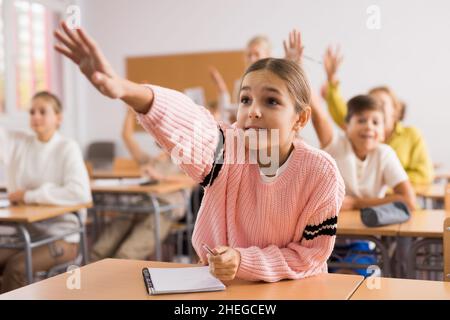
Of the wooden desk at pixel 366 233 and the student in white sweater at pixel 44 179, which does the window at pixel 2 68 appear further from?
the wooden desk at pixel 366 233

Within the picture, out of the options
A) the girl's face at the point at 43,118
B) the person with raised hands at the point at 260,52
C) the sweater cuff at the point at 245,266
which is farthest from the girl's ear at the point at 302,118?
the girl's face at the point at 43,118

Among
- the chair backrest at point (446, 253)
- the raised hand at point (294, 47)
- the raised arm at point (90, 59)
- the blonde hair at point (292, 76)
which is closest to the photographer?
the raised arm at point (90, 59)

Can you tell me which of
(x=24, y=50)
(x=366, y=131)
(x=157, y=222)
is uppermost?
(x=24, y=50)

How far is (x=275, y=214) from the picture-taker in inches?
54.6

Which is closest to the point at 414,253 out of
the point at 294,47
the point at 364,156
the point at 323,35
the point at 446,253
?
the point at 364,156

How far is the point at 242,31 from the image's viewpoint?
23.3 ft

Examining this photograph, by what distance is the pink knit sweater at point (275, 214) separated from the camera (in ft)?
4.41

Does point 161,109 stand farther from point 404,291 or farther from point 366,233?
point 366,233

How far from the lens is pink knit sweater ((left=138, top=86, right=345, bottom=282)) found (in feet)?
4.41

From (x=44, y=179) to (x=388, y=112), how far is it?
207 centimetres

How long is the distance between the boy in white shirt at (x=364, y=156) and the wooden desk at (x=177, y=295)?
1.43m

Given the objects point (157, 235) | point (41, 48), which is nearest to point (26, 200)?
point (157, 235)

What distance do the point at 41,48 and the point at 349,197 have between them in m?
5.22

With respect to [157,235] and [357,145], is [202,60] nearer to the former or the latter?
[157,235]
